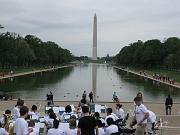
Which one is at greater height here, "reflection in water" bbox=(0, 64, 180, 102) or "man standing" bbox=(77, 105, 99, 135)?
"man standing" bbox=(77, 105, 99, 135)

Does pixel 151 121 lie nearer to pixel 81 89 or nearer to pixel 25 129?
pixel 25 129

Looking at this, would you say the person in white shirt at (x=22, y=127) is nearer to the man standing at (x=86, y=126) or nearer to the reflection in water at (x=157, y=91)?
the man standing at (x=86, y=126)

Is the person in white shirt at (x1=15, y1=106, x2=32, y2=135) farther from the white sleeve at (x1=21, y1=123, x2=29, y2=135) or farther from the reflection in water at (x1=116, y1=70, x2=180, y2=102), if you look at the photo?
the reflection in water at (x1=116, y1=70, x2=180, y2=102)

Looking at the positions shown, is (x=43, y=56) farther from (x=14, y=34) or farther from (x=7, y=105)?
(x=7, y=105)

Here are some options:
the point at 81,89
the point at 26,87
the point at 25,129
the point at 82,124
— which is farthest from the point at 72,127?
the point at 81,89

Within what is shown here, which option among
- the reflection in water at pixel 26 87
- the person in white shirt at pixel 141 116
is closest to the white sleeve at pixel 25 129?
the person in white shirt at pixel 141 116

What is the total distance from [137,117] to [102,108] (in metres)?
7.54

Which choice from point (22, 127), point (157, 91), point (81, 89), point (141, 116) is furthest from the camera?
point (81, 89)

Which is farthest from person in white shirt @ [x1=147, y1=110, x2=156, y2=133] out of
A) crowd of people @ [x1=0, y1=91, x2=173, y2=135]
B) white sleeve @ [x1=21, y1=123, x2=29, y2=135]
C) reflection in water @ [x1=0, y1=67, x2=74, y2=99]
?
reflection in water @ [x1=0, y1=67, x2=74, y2=99]

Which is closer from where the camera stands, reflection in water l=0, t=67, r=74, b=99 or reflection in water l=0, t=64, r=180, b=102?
reflection in water l=0, t=64, r=180, b=102

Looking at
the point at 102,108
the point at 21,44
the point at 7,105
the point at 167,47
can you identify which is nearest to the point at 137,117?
the point at 102,108

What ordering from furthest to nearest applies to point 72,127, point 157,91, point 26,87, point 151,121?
1. point 26,87
2. point 157,91
3. point 151,121
4. point 72,127

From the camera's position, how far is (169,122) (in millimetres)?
22094

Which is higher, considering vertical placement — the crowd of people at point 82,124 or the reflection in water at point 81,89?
the crowd of people at point 82,124
